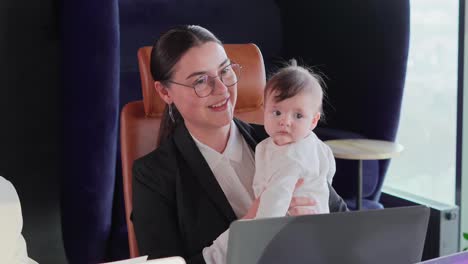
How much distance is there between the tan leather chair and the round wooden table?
20.6 inches

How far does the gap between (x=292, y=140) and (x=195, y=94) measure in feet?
0.91

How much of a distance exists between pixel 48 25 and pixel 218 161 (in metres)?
1.64

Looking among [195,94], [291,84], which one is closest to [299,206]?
[291,84]

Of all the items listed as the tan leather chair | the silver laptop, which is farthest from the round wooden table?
the silver laptop

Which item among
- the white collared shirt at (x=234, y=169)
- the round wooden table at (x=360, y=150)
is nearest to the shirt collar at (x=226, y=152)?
the white collared shirt at (x=234, y=169)

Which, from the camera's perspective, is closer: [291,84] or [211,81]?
[291,84]

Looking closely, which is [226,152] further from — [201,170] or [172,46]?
[172,46]

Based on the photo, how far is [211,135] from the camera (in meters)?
1.64

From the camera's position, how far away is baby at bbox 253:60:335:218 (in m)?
1.38

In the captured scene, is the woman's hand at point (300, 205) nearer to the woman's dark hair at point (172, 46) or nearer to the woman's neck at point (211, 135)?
the woman's neck at point (211, 135)

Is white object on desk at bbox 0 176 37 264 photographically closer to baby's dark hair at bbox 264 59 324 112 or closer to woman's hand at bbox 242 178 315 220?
woman's hand at bbox 242 178 315 220

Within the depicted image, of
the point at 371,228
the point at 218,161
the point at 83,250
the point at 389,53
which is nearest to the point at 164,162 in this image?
the point at 218,161

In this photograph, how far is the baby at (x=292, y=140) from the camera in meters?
1.38

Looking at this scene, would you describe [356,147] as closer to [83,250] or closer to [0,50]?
[83,250]
